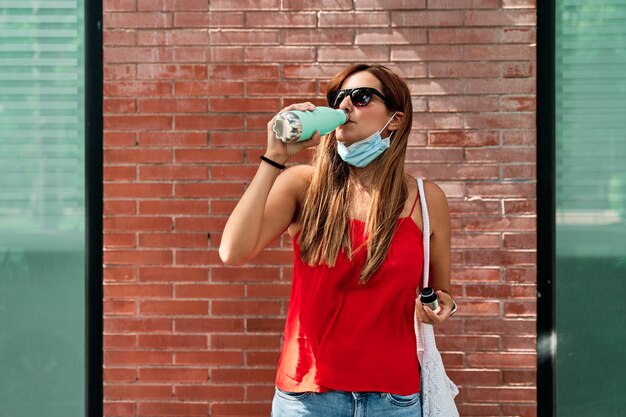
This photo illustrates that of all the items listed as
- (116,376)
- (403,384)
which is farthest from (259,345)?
(403,384)

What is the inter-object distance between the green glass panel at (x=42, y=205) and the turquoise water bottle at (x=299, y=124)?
186 cm

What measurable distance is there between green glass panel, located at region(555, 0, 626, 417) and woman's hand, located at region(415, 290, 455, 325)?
4.65 ft

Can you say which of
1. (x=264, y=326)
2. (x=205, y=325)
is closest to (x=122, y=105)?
(x=205, y=325)

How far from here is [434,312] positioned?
2844 millimetres

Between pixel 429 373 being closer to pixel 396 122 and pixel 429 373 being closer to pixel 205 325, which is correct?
pixel 396 122

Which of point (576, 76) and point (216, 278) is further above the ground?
point (576, 76)

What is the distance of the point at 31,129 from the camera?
421 cm

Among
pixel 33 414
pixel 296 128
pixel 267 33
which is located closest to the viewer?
pixel 296 128

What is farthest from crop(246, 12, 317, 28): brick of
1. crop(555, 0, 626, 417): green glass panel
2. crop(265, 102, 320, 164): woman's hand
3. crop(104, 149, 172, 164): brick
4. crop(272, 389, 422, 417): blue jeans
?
crop(272, 389, 422, 417): blue jeans

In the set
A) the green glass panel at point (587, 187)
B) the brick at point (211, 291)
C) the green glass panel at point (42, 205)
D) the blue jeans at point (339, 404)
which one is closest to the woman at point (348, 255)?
the blue jeans at point (339, 404)

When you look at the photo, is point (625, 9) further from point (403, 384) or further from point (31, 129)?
point (31, 129)

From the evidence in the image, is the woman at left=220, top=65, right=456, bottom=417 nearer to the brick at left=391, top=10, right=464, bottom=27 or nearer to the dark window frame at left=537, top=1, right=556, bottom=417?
the brick at left=391, top=10, right=464, bottom=27

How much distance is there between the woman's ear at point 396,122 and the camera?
9.93 ft

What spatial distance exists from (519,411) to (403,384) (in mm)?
1523
